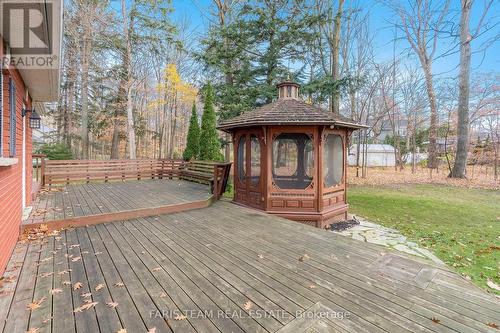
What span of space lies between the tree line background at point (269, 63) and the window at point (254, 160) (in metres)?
4.38

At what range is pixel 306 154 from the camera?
6.19 metres

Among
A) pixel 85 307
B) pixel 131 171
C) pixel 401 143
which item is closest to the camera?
pixel 85 307

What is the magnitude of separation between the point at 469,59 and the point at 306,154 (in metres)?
12.5

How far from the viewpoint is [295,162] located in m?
6.34

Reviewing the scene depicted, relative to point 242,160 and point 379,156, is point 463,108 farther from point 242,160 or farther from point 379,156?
point 379,156

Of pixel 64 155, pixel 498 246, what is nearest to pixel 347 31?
pixel 498 246

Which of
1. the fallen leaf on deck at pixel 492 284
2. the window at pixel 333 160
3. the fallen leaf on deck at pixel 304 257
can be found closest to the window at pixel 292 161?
the window at pixel 333 160

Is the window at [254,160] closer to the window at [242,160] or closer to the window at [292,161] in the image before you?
the window at [242,160]

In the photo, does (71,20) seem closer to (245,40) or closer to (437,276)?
(245,40)

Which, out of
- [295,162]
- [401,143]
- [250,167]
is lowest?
[250,167]

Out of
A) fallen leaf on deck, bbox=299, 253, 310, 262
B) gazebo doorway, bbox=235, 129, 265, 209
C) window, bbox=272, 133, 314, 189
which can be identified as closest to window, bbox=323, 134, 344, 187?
window, bbox=272, 133, 314, 189
